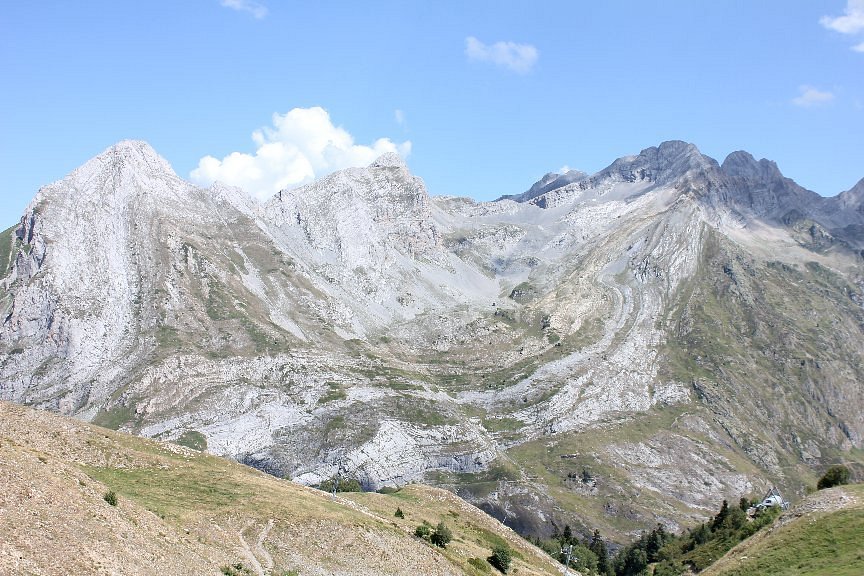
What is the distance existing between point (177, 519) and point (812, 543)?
60588 millimetres

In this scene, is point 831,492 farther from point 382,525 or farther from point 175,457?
point 175,457

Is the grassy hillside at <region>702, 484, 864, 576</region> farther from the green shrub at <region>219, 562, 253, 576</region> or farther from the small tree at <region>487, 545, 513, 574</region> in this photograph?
the green shrub at <region>219, 562, 253, 576</region>

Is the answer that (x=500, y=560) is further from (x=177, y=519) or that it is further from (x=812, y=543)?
(x=177, y=519)

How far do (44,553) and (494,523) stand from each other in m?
76.7

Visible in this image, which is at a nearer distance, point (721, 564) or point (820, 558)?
point (820, 558)

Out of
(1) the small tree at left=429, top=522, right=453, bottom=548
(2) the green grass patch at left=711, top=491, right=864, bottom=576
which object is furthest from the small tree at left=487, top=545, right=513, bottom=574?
(2) the green grass patch at left=711, top=491, right=864, bottom=576

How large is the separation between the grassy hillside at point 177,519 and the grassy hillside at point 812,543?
26.0 meters

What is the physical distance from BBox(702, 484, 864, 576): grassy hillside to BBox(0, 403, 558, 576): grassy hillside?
26045 millimetres

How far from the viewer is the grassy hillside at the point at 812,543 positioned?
2461 inches

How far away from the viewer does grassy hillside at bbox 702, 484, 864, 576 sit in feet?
205

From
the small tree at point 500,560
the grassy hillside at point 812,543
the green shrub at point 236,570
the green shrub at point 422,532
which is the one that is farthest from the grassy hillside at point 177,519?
the grassy hillside at point 812,543

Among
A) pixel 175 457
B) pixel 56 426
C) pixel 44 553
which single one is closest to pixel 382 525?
pixel 175 457

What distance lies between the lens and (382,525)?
73.6 meters

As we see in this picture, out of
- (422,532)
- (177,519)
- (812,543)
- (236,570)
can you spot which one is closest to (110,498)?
(177,519)
